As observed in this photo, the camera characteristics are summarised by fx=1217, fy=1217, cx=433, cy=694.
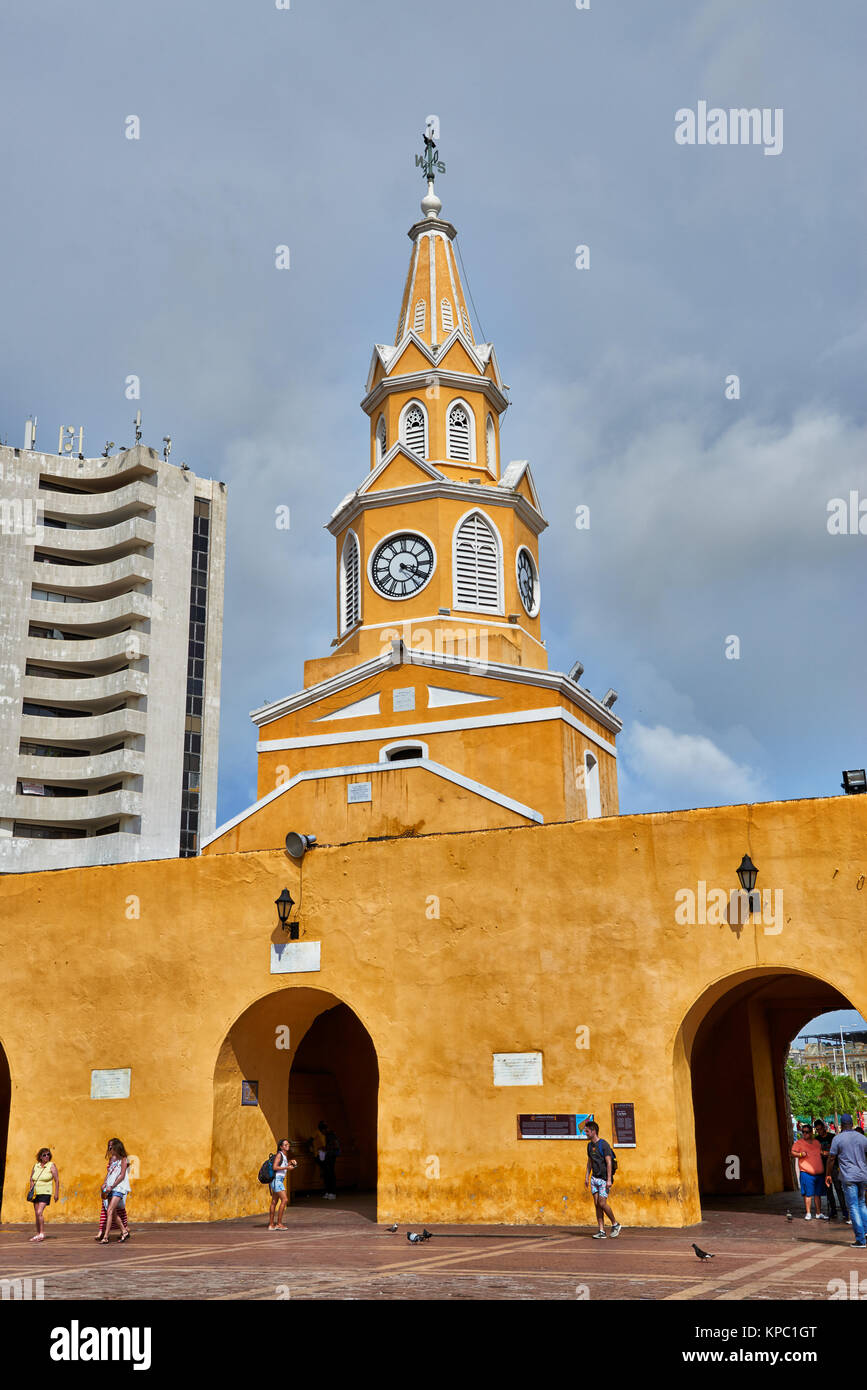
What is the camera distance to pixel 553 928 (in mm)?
15961

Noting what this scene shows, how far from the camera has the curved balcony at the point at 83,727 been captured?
55500mm

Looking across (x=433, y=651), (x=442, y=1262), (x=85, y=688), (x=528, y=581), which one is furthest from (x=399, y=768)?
(x=85, y=688)

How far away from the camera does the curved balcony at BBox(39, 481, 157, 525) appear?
59.0 meters

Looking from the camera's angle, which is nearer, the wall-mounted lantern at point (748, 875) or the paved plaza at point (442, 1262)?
the paved plaza at point (442, 1262)

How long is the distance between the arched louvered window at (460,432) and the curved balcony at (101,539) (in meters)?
34.0

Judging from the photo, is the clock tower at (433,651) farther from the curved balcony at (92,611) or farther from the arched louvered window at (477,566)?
the curved balcony at (92,611)

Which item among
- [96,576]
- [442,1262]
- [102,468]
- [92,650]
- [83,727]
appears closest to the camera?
[442,1262]

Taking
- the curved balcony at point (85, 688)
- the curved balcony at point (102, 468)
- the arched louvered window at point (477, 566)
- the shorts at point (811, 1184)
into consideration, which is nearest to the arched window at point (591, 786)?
the arched louvered window at point (477, 566)

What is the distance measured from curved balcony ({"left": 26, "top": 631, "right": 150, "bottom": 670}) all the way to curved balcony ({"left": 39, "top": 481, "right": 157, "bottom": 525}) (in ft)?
20.7

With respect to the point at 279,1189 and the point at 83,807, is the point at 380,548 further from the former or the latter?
the point at 83,807

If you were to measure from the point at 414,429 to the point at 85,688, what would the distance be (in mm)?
33524

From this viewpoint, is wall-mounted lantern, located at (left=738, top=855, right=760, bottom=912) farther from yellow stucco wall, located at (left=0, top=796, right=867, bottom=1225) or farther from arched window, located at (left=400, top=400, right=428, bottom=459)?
arched window, located at (left=400, top=400, right=428, bottom=459)

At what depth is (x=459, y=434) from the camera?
1100 inches
